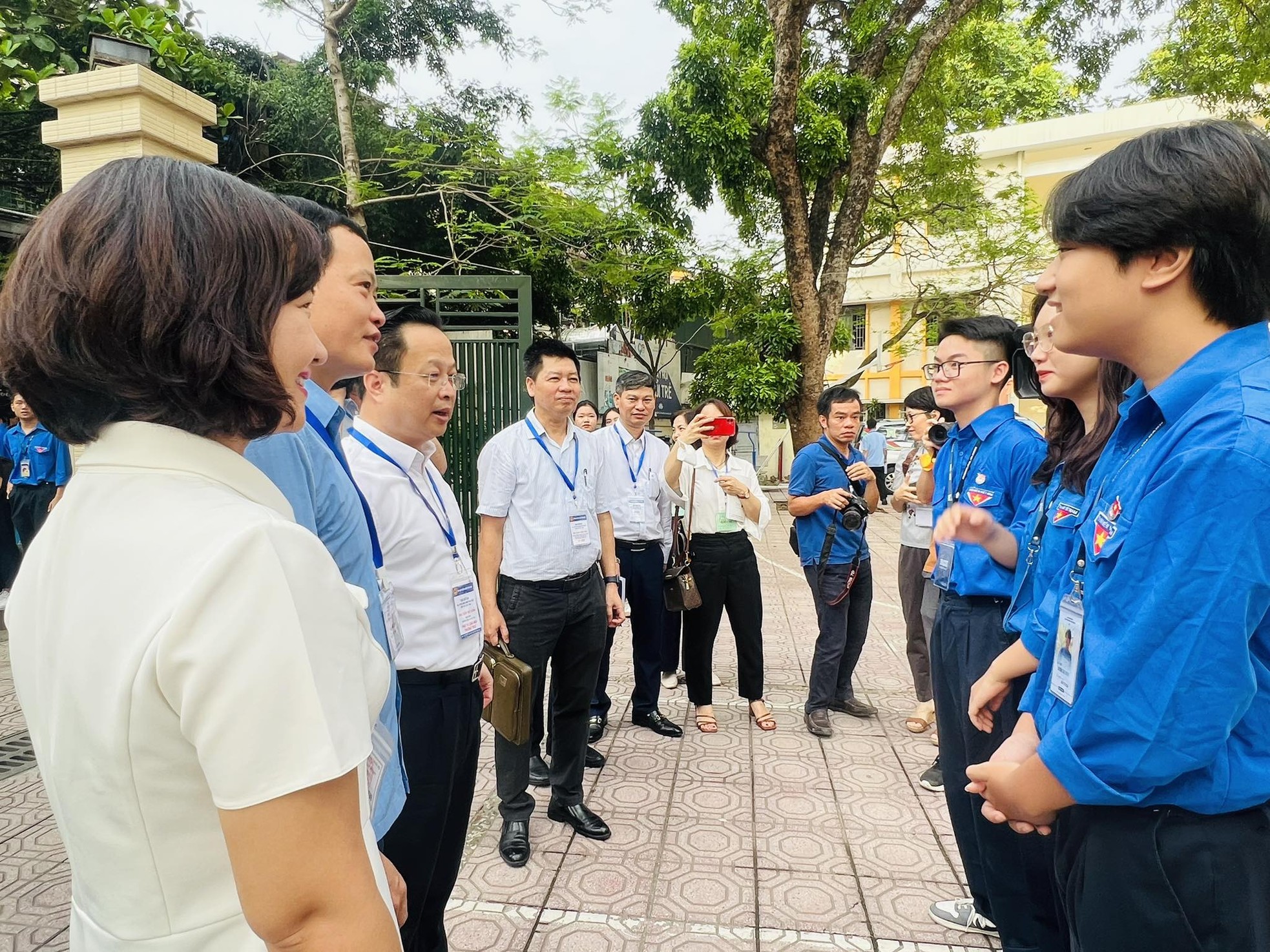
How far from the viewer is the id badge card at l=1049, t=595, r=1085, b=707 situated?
4.35 ft

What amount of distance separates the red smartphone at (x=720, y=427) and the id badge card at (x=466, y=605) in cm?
243

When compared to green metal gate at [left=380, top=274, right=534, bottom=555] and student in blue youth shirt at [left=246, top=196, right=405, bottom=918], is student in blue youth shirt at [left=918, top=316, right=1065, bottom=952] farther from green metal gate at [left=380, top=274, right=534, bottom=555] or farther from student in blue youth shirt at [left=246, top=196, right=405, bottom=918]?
green metal gate at [left=380, top=274, right=534, bottom=555]

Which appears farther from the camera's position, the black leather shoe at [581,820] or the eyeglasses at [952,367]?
the black leather shoe at [581,820]

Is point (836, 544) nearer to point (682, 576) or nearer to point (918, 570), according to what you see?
point (918, 570)

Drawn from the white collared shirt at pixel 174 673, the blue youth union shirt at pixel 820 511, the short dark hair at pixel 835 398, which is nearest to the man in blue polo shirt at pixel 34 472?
the blue youth union shirt at pixel 820 511

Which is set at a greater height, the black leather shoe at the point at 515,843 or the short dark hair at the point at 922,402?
the short dark hair at the point at 922,402

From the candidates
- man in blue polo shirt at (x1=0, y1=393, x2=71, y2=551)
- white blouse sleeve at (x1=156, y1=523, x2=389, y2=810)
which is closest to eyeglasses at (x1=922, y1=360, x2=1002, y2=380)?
white blouse sleeve at (x1=156, y1=523, x2=389, y2=810)

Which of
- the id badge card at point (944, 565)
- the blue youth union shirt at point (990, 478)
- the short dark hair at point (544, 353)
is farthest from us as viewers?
the short dark hair at point (544, 353)

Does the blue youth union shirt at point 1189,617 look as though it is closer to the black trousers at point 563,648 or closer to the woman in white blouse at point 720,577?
the black trousers at point 563,648

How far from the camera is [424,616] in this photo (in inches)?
81.4

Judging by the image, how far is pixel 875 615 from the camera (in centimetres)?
688

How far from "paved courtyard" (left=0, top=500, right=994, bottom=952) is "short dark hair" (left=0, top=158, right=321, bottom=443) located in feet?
7.29

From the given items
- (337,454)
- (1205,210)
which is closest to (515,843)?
(337,454)

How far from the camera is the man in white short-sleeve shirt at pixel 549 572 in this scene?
3129 mm
